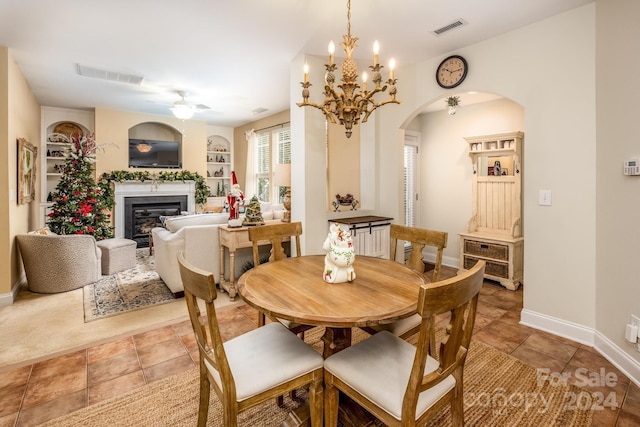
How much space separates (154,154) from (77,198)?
257 cm

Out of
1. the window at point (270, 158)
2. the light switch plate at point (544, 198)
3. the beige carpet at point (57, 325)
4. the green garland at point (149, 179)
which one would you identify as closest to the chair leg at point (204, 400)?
the beige carpet at point (57, 325)

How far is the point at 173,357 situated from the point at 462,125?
15.8 ft

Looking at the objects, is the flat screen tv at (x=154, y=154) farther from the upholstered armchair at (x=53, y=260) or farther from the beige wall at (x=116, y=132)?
the upholstered armchair at (x=53, y=260)

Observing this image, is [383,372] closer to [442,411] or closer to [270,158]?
[442,411]

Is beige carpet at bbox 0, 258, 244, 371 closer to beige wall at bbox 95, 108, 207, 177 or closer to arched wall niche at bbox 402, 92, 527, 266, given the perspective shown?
beige wall at bbox 95, 108, 207, 177

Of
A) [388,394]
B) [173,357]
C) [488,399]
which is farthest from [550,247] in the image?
[173,357]

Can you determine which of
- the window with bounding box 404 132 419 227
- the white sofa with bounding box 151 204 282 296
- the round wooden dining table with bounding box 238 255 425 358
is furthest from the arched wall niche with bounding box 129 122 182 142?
the round wooden dining table with bounding box 238 255 425 358

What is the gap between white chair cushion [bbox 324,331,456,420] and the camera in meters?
1.24

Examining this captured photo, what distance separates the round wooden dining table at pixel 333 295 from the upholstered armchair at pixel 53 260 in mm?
3170

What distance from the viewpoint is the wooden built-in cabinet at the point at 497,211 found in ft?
13.1

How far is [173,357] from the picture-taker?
7.84 ft

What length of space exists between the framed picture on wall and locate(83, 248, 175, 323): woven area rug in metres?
1.43

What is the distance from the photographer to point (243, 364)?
143 cm

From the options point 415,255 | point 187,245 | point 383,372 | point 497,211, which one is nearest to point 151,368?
point 187,245
